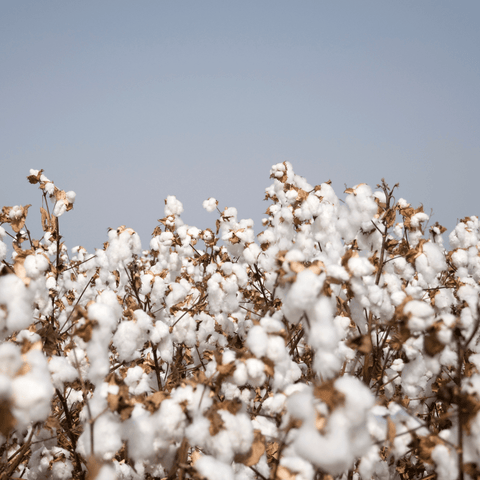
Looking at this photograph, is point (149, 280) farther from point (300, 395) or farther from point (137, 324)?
point (300, 395)

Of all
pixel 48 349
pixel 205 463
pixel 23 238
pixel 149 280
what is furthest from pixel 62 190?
pixel 205 463

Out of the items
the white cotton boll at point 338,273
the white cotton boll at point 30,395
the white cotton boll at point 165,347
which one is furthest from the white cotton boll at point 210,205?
the white cotton boll at point 30,395

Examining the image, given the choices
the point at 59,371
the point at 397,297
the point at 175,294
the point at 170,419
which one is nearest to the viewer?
the point at 170,419

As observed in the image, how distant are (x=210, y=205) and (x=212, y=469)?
147 inches

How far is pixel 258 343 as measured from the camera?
138 cm

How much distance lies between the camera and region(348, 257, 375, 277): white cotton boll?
1.77m

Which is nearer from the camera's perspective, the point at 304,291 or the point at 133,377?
the point at 304,291

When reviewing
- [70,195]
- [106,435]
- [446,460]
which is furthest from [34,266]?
[446,460]

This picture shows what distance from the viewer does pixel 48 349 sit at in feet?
6.72

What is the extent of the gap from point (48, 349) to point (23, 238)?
1.91 meters

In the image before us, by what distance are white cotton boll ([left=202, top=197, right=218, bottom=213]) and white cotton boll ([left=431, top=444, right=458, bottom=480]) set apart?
12.2ft

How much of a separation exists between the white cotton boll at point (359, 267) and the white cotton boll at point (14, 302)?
4.56ft

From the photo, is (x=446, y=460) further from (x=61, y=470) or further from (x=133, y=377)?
(x=61, y=470)

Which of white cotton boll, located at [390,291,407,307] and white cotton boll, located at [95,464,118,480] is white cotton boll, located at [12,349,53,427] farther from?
white cotton boll, located at [390,291,407,307]
